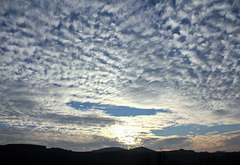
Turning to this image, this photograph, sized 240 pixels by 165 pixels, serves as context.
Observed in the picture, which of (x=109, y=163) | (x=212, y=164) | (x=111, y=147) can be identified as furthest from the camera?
(x=111, y=147)

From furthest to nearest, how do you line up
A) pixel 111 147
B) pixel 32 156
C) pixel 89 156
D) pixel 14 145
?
pixel 111 147, pixel 14 145, pixel 89 156, pixel 32 156

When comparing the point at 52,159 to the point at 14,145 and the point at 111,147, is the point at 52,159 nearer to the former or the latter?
the point at 14,145

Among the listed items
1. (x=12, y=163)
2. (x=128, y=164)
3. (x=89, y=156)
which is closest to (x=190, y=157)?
(x=128, y=164)

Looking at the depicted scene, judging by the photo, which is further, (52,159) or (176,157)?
(176,157)

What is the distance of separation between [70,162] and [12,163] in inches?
204

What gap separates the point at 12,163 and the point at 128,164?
11.2 meters

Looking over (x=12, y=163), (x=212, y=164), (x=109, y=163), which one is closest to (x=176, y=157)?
(x=212, y=164)

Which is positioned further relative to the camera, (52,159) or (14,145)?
(14,145)

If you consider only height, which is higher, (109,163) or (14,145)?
(14,145)

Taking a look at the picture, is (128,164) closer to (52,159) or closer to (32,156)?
(52,159)

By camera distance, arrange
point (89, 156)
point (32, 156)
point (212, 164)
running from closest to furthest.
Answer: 1. point (212, 164)
2. point (32, 156)
3. point (89, 156)

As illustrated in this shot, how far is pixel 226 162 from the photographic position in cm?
1820

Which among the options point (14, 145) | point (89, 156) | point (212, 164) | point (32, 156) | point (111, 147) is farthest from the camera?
point (111, 147)

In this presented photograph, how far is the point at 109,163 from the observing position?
1759cm
